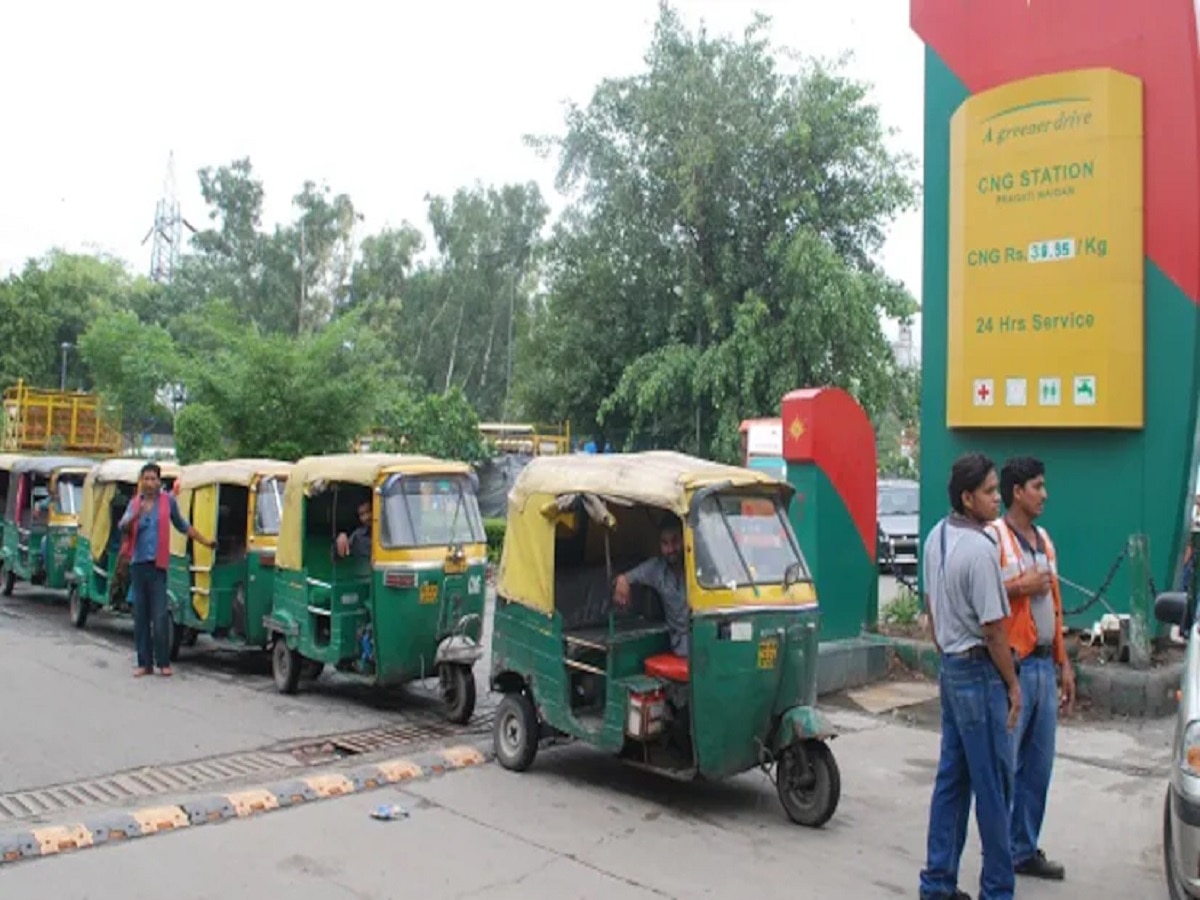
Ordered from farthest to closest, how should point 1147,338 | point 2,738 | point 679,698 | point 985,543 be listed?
point 1147,338, point 2,738, point 679,698, point 985,543

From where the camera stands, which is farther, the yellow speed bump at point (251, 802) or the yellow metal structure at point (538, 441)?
the yellow metal structure at point (538, 441)

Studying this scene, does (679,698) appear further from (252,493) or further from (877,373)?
(877,373)

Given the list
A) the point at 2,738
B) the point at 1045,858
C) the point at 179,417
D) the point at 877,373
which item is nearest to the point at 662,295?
the point at 877,373

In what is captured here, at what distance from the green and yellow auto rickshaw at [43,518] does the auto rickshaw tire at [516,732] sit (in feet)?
31.3

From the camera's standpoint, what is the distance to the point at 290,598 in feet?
32.5

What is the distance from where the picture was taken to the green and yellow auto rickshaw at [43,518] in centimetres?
1493

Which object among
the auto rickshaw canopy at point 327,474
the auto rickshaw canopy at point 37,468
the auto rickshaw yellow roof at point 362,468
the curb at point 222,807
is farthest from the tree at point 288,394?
the curb at point 222,807

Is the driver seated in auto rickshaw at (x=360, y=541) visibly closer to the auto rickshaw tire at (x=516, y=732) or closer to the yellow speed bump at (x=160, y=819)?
the auto rickshaw tire at (x=516, y=732)

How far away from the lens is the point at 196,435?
68.5ft

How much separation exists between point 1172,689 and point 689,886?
5593mm

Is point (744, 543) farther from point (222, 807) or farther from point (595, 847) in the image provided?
point (222, 807)

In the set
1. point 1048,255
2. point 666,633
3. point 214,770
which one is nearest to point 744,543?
point 666,633

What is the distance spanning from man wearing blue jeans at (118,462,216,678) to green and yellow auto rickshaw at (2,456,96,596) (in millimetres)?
4732

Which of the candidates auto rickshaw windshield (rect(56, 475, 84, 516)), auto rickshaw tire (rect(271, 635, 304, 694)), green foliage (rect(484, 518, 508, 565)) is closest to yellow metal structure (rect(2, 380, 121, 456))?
green foliage (rect(484, 518, 508, 565))
